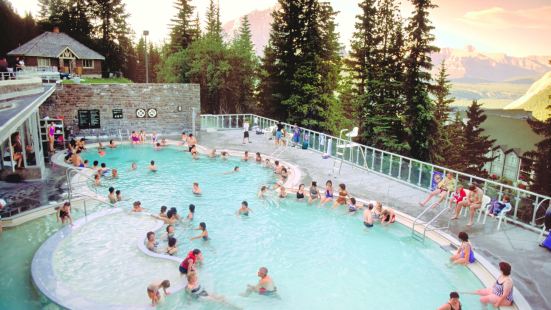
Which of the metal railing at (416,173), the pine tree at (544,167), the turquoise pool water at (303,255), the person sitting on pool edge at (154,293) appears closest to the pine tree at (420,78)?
the pine tree at (544,167)

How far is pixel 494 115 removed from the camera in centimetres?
5678

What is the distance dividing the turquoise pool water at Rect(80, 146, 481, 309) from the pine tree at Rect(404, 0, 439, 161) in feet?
43.0

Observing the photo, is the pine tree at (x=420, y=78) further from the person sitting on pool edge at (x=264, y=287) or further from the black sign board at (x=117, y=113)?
the person sitting on pool edge at (x=264, y=287)

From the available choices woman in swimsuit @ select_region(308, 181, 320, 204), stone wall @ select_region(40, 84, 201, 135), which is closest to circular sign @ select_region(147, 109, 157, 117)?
stone wall @ select_region(40, 84, 201, 135)

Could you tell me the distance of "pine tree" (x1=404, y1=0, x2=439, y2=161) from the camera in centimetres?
2541

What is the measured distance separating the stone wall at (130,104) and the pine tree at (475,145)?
2834 centimetres

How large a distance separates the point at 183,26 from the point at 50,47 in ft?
56.7

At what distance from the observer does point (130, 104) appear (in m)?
25.6

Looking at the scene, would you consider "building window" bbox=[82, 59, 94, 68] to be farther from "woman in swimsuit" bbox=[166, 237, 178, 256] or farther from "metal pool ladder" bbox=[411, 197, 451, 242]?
"metal pool ladder" bbox=[411, 197, 451, 242]

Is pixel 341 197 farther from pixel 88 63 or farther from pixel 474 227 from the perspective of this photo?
pixel 88 63

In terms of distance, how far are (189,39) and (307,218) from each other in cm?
4450

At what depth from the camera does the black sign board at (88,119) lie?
79.8ft

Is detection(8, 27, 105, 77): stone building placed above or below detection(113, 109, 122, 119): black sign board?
above

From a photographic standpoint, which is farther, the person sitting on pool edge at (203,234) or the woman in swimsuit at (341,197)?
the woman in swimsuit at (341,197)
